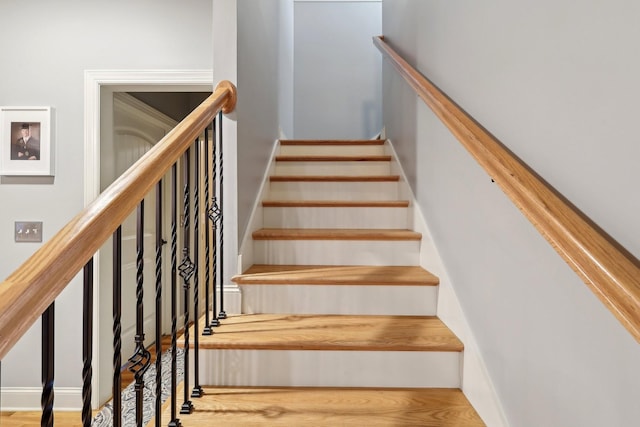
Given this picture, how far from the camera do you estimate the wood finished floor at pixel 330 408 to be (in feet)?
3.99

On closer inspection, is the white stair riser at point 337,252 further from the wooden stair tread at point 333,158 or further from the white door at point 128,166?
Result: the white door at point 128,166

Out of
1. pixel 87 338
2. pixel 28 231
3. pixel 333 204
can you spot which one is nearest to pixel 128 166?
pixel 28 231

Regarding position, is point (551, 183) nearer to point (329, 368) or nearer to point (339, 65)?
point (329, 368)

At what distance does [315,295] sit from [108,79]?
6.91 feet

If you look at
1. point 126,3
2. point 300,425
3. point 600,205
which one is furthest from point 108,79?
point 600,205

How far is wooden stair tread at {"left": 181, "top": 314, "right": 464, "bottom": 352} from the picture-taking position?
4.66 ft

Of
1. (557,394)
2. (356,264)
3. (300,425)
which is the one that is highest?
(356,264)

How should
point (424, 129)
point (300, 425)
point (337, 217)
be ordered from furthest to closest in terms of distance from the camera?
point (337, 217), point (424, 129), point (300, 425)

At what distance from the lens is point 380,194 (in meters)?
2.62

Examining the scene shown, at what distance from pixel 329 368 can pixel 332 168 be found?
1716mm

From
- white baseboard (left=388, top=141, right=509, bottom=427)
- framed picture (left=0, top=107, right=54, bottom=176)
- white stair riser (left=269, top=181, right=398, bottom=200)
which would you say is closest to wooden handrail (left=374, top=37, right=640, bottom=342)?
white baseboard (left=388, top=141, right=509, bottom=427)

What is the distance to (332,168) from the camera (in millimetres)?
2910

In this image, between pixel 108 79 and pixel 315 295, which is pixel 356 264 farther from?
pixel 108 79

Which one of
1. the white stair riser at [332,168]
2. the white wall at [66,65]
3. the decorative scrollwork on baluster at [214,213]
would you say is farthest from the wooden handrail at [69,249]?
the white wall at [66,65]
